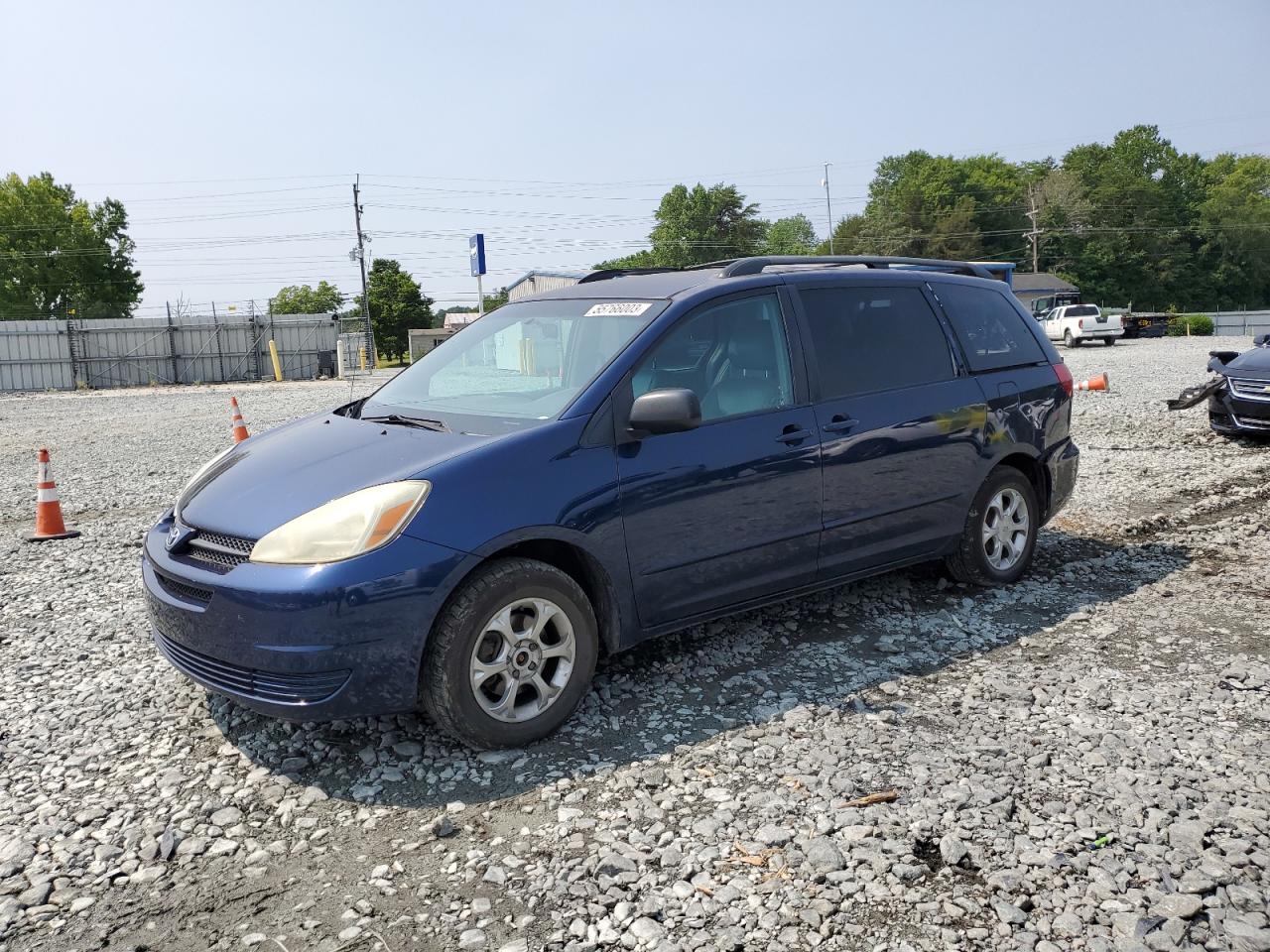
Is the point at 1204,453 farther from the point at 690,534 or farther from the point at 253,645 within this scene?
the point at 253,645

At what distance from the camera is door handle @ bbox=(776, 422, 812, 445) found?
178 inches

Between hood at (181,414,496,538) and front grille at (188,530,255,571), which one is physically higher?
hood at (181,414,496,538)

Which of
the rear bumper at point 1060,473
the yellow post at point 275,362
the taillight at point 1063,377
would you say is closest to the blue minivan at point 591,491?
the rear bumper at point 1060,473

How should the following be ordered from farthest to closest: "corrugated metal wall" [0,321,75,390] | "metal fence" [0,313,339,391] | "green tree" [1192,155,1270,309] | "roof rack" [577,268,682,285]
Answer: "green tree" [1192,155,1270,309] < "metal fence" [0,313,339,391] < "corrugated metal wall" [0,321,75,390] < "roof rack" [577,268,682,285]

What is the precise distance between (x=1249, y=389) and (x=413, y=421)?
10.4 meters

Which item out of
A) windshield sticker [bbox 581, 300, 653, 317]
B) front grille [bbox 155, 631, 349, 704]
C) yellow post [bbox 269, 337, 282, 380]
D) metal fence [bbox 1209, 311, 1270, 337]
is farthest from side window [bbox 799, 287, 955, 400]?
metal fence [bbox 1209, 311, 1270, 337]

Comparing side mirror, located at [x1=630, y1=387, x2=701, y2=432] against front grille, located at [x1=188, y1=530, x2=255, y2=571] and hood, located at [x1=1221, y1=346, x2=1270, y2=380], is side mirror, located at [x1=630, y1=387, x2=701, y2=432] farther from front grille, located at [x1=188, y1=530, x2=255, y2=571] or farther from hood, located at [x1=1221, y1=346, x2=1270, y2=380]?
hood, located at [x1=1221, y1=346, x2=1270, y2=380]

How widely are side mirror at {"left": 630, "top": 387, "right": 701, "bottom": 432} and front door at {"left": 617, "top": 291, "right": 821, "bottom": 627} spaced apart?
0.15 m

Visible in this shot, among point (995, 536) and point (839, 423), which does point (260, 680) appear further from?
point (995, 536)

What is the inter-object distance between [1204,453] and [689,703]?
8968 millimetres

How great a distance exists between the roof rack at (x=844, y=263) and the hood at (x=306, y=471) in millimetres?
1706

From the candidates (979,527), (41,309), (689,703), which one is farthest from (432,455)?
(41,309)

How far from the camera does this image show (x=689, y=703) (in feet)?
13.8

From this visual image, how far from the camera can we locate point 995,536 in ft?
18.7
